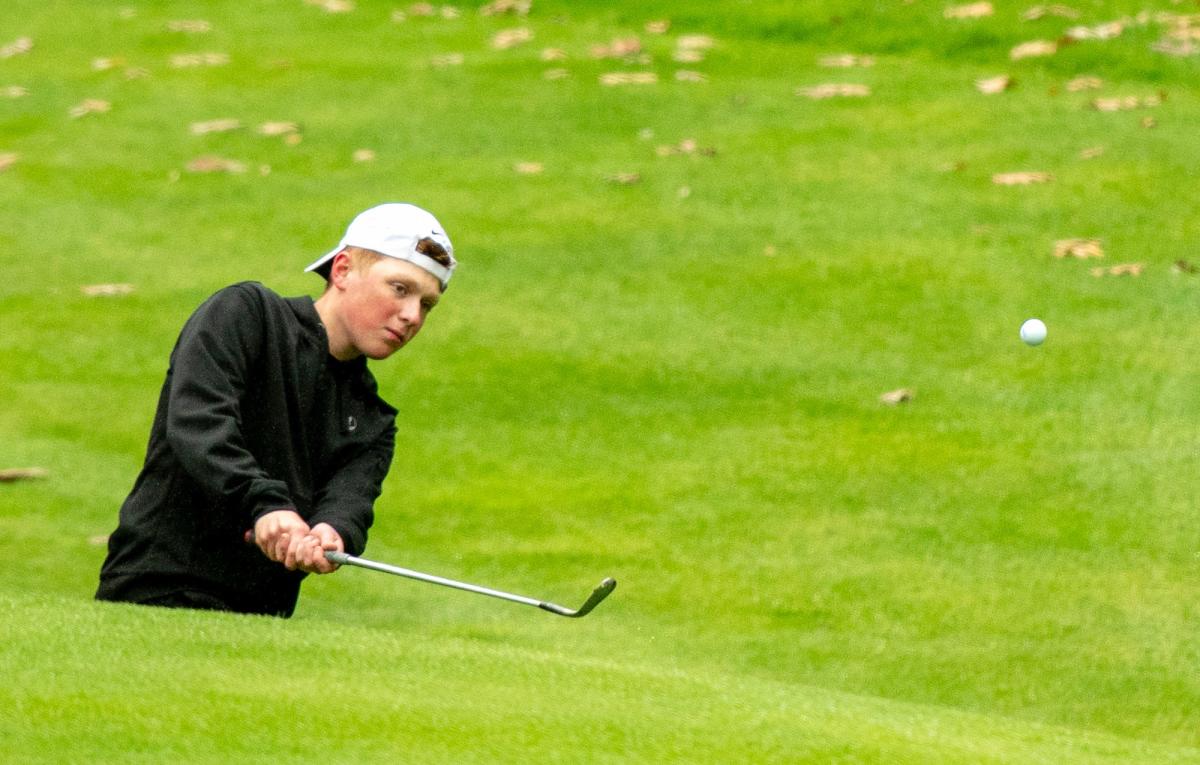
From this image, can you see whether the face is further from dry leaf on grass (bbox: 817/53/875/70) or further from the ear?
dry leaf on grass (bbox: 817/53/875/70)

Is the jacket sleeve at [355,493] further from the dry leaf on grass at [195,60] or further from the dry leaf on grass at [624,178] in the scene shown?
the dry leaf on grass at [195,60]

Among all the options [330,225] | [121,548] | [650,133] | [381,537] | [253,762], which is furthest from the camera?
[650,133]

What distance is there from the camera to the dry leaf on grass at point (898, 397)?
8.62 meters

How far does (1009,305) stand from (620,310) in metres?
1.89

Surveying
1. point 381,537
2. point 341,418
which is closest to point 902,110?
point 381,537

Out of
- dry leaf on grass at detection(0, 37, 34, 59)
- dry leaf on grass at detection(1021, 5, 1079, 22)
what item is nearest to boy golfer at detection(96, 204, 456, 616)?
dry leaf on grass at detection(1021, 5, 1079, 22)

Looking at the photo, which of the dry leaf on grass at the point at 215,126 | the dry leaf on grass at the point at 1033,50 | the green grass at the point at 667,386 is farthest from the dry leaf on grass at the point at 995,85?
the dry leaf on grass at the point at 215,126

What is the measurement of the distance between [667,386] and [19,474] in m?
2.84

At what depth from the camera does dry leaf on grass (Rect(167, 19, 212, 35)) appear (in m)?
15.4

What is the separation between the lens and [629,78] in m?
13.5

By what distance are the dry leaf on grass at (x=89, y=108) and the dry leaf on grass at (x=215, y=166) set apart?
1459mm

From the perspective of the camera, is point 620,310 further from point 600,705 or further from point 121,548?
point 600,705

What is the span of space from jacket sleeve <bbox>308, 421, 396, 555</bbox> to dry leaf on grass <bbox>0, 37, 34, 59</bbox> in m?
11.0

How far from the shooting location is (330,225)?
439 inches
